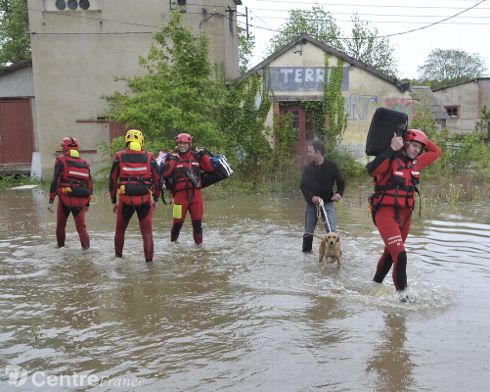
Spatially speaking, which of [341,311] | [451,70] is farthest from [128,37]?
[451,70]

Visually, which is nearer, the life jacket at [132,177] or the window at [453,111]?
the life jacket at [132,177]

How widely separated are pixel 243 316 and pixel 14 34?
29240mm

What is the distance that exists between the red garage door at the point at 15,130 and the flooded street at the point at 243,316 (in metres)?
11.8

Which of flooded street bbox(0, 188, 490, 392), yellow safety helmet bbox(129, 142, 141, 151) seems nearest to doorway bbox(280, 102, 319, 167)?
flooded street bbox(0, 188, 490, 392)

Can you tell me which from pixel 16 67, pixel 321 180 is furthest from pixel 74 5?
pixel 321 180

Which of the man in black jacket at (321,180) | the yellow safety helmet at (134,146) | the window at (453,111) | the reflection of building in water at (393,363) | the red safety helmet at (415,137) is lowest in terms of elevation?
the reflection of building in water at (393,363)

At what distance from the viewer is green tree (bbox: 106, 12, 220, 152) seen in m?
16.1

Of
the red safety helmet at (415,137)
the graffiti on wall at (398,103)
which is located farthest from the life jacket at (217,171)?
the graffiti on wall at (398,103)

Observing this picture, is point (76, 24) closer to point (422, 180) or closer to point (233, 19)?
point (233, 19)

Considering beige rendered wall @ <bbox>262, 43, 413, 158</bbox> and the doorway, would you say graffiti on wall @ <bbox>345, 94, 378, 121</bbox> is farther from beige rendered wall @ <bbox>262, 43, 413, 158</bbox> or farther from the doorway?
the doorway

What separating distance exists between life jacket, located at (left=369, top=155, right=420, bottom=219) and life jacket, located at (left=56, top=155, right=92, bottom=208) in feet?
16.1

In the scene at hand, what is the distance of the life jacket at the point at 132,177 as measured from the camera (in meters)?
8.20

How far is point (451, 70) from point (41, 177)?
5713 centimetres

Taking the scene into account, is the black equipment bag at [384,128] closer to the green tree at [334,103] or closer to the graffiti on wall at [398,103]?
the green tree at [334,103]
